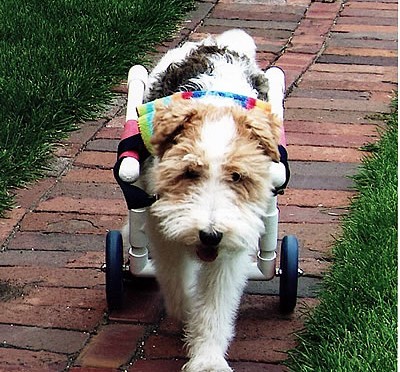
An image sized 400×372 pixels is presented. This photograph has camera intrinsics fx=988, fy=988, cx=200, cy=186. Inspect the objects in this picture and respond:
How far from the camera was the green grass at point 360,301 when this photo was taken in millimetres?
3117

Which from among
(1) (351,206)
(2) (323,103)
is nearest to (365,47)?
(2) (323,103)

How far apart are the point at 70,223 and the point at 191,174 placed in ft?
5.16

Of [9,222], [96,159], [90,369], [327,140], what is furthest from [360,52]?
[90,369]

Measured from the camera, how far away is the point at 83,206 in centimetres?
462

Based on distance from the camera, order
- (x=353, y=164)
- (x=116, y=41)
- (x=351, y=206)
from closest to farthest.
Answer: (x=351, y=206), (x=353, y=164), (x=116, y=41)

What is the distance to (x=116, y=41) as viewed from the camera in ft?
20.9

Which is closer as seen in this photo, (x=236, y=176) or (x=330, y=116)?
(x=236, y=176)

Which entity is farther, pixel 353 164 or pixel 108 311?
pixel 353 164

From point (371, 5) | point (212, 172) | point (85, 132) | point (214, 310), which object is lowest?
point (371, 5)

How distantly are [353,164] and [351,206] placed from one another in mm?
547

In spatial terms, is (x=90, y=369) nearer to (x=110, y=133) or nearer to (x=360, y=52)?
(x=110, y=133)

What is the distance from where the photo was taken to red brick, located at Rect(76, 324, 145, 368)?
3.43m

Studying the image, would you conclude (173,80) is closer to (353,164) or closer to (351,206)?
(351,206)

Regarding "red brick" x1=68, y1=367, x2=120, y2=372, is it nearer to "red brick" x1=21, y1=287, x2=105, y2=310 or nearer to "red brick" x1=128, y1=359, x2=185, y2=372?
"red brick" x1=128, y1=359, x2=185, y2=372
